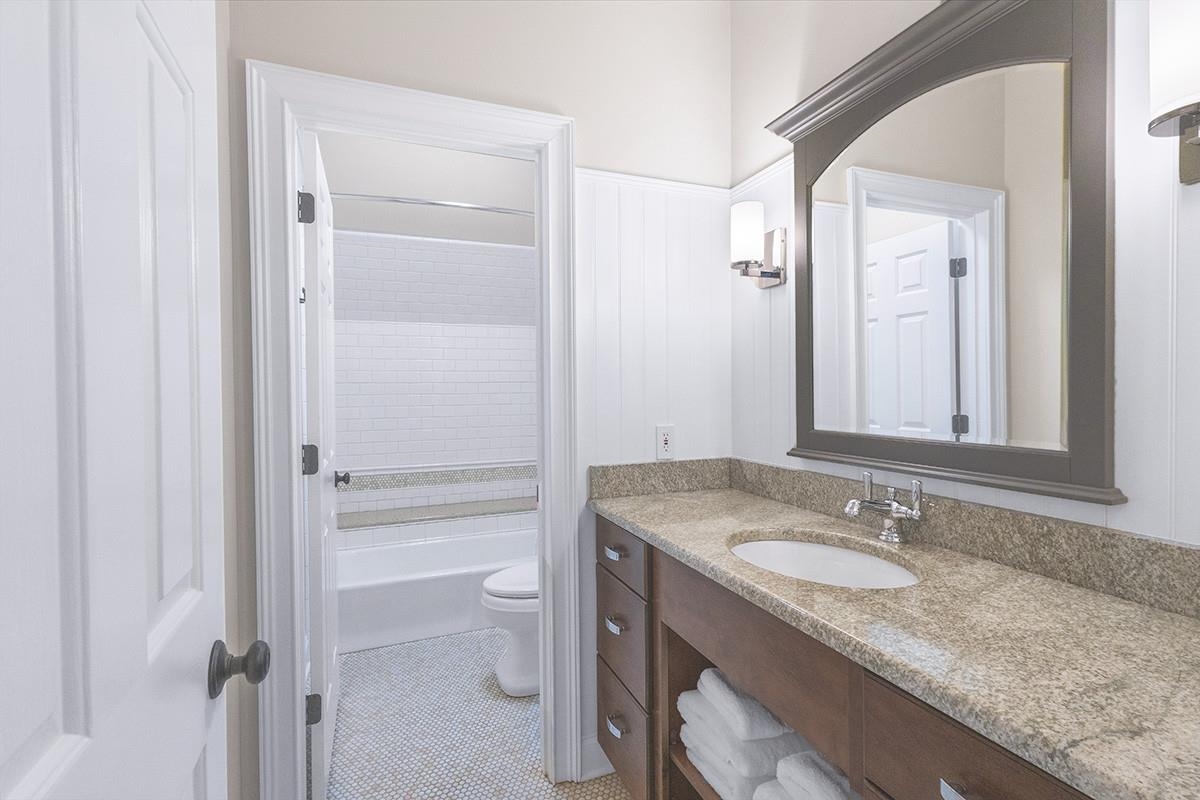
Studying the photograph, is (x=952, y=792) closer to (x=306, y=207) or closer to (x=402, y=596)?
Result: (x=306, y=207)

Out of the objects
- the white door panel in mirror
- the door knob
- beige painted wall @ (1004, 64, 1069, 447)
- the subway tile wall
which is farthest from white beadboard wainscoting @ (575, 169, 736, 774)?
the subway tile wall

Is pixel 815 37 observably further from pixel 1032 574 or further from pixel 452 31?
pixel 1032 574

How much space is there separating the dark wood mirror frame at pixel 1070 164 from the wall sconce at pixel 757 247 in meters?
0.38

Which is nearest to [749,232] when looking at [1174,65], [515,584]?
[1174,65]

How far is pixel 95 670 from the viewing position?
421 mm

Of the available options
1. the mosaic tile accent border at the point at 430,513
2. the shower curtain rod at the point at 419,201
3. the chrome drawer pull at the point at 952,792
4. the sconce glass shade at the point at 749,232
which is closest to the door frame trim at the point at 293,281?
the sconce glass shade at the point at 749,232

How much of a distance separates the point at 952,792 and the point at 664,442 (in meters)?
1.37

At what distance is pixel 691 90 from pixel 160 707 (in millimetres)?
2212

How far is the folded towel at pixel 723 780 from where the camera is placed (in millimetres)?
1272

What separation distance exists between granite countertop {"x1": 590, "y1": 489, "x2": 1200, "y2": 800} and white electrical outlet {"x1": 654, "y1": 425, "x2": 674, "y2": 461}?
2.27ft

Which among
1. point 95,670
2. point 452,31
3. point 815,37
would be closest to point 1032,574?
point 95,670

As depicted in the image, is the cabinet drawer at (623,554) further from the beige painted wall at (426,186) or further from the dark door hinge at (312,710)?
the beige painted wall at (426,186)

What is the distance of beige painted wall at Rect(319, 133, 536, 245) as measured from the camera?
2.65 meters

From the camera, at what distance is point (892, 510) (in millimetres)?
1404
